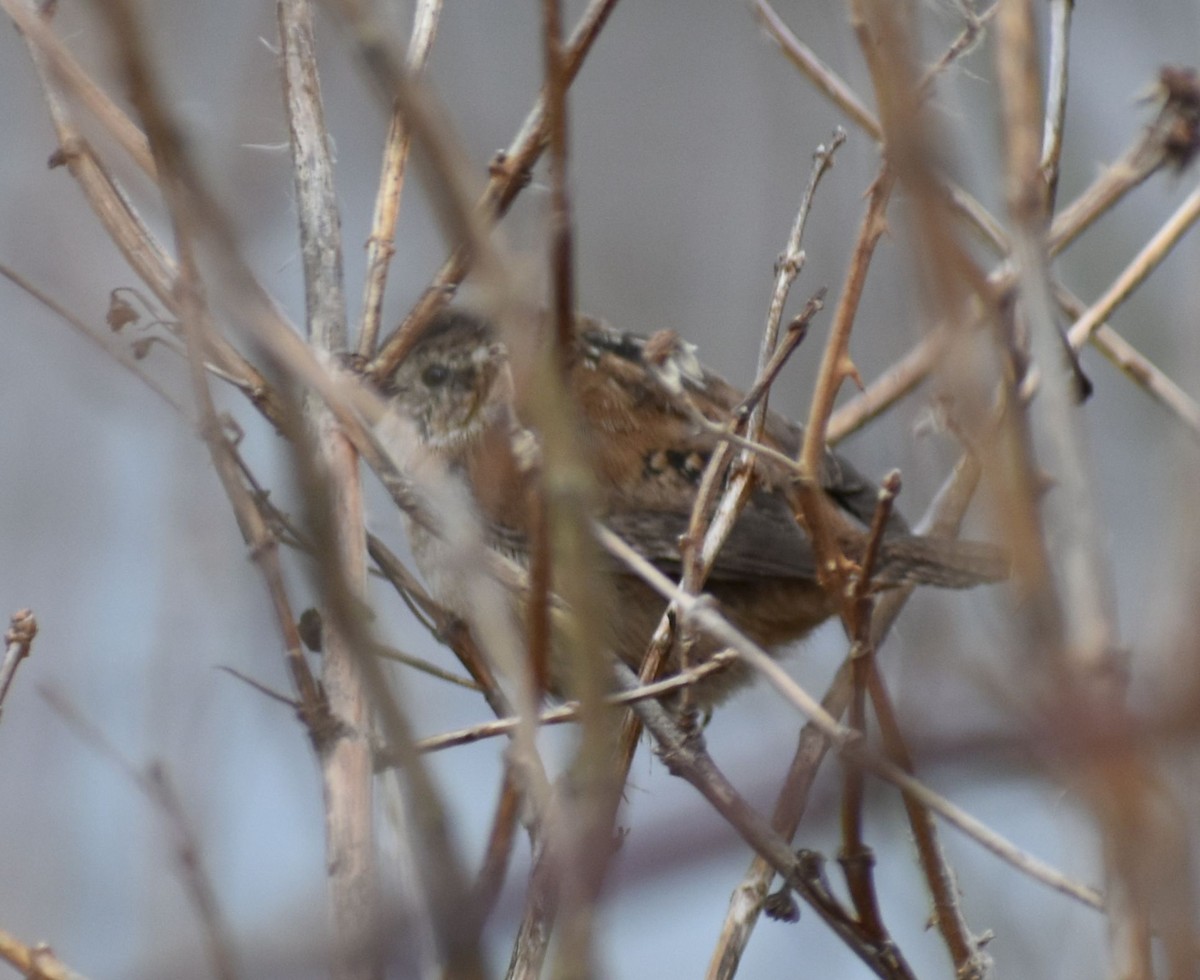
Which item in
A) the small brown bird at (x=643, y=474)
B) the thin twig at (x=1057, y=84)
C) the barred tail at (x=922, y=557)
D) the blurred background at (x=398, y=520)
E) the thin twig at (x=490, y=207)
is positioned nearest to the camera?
the blurred background at (x=398, y=520)

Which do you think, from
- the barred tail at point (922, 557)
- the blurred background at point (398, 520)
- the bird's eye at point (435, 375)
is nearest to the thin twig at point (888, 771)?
the blurred background at point (398, 520)

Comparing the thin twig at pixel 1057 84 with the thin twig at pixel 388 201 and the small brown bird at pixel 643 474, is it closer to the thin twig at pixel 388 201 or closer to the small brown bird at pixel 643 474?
the thin twig at pixel 388 201

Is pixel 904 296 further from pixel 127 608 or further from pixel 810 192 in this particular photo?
pixel 127 608

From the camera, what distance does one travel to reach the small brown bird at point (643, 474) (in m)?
3.41

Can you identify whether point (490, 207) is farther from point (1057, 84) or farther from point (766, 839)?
point (766, 839)

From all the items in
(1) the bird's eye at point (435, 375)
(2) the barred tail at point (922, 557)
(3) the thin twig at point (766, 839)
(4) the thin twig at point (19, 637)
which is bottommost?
(3) the thin twig at point (766, 839)

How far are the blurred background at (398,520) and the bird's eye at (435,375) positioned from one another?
0.25m

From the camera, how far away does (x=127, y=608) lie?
3377mm

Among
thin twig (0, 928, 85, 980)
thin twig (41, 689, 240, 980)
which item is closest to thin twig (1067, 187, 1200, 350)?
thin twig (41, 689, 240, 980)

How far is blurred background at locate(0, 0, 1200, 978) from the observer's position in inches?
47.1

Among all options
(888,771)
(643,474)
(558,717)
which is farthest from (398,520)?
(888,771)

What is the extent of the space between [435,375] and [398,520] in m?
0.71

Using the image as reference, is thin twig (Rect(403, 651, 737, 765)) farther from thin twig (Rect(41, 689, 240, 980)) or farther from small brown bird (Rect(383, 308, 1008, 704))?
small brown bird (Rect(383, 308, 1008, 704))

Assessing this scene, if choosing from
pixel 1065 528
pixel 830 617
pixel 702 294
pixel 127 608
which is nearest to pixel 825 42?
pixel 702 294
